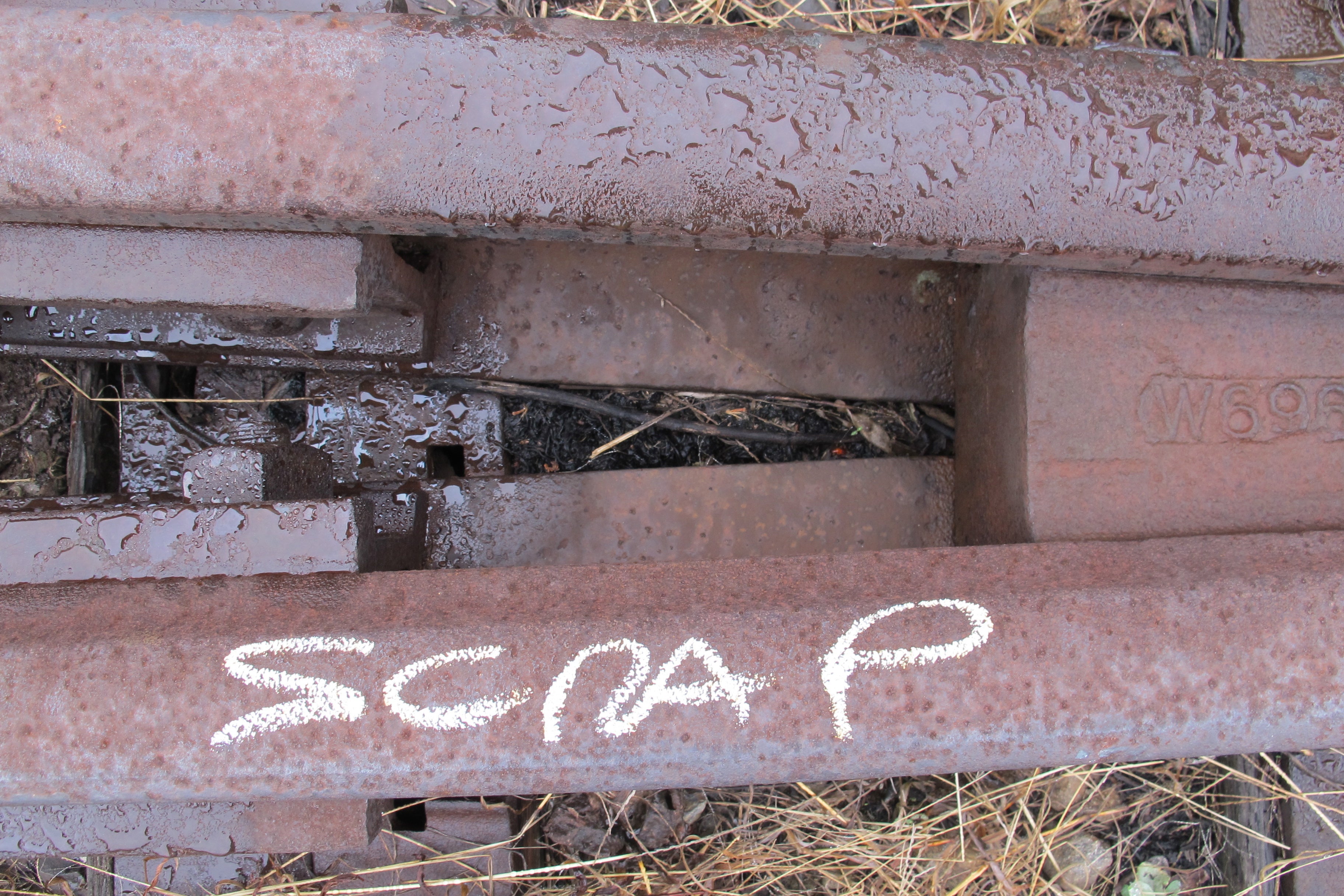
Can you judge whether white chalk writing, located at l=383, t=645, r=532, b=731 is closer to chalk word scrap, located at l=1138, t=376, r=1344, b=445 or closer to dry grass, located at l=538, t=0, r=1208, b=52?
chalk word scrap, located at l=1138, t=376, r=1344, b=445

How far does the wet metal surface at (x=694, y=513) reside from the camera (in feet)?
6.45

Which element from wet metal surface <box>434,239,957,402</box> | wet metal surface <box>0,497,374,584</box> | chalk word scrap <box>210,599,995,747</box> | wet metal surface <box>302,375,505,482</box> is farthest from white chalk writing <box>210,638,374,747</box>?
wet metal surface <box>434,239,957,402</box>

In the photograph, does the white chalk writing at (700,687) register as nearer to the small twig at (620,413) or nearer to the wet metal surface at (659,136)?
the wet metal surface at (659,136)

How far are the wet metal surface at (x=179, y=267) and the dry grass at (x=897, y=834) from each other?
148 centimetres

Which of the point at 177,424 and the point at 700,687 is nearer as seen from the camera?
the point at 700,687

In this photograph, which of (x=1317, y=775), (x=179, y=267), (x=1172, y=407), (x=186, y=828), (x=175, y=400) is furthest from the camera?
(x=1317, y=775)

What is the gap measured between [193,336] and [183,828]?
1110mm

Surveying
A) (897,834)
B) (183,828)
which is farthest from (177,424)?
(897,834)

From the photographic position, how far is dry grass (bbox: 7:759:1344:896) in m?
2.25

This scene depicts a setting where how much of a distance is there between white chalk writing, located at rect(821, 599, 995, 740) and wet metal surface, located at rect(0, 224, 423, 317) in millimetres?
1066

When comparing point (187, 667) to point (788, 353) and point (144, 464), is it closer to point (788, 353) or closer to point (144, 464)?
point (144, 464)

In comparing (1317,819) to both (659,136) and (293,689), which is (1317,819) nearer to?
(659,136)

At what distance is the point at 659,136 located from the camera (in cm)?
139

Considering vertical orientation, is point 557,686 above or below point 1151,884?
above
